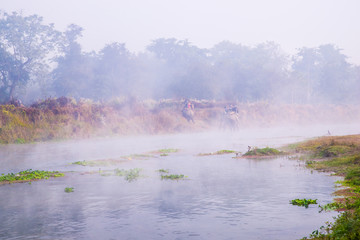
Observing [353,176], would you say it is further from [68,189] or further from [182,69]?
[182,69]

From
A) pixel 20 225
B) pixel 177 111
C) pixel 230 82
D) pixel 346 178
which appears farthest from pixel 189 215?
pixel 230 82

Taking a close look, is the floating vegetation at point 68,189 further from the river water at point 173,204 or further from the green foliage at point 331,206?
the green foliage at point 331,206

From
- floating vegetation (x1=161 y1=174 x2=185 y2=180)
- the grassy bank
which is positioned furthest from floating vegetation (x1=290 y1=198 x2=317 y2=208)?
floating vegetation (x1=161 y1=174 x2=185 y2=180)

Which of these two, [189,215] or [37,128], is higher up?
[37,128]

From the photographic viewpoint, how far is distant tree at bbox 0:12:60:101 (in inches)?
3054

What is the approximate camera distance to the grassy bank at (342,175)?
7.62 m

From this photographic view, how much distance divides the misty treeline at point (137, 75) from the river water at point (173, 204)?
201ft

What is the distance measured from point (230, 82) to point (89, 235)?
84.9 meters

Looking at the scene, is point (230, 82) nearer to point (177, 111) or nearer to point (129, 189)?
point (177, 111)

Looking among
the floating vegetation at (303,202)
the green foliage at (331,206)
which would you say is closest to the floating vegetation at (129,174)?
the floating vegetation at (303,202)

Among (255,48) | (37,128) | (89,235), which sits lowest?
(89,235)

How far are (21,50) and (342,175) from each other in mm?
75214

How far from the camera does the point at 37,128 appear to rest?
3853 cm

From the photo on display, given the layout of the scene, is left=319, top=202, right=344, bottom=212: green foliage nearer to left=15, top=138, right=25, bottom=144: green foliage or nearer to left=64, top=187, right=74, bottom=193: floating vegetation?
left=64, top=187, right=74, bottom=193: floating vegetation
